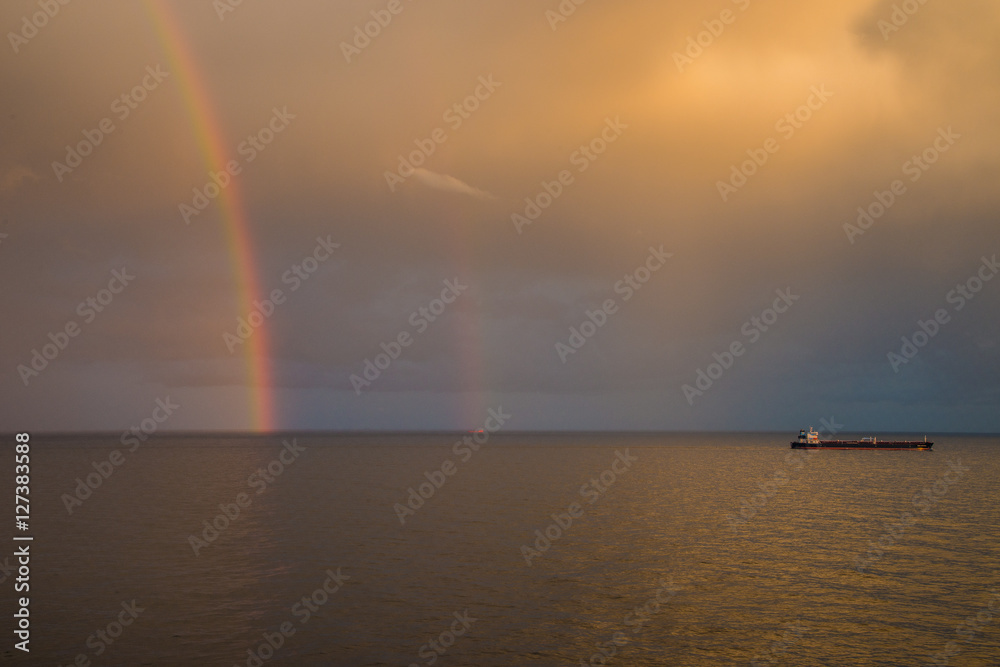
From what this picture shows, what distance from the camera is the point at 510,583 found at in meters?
40.7

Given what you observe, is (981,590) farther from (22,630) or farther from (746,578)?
(22,630)

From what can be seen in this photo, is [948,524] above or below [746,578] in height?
above

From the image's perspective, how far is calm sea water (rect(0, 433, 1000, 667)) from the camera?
29.5 metres

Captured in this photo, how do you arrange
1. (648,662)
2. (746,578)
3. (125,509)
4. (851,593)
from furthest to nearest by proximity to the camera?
1. (125,509)
2. (746,578)
3. (851,593)
4. (648,662)

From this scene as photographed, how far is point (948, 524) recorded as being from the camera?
68.6 metres

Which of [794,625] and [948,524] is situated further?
[948,524]

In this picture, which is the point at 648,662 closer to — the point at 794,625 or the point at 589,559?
the point at 794,625

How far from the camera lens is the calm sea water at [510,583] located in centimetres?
2945

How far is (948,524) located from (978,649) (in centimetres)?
4463

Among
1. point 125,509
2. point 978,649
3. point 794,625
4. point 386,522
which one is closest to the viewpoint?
point 978,649

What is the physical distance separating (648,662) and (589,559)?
2044 cm

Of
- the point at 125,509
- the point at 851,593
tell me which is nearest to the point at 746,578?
the point at 851,593

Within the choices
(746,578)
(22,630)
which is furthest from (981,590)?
(22,630)

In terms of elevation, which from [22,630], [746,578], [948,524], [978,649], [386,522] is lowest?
[22,630]
